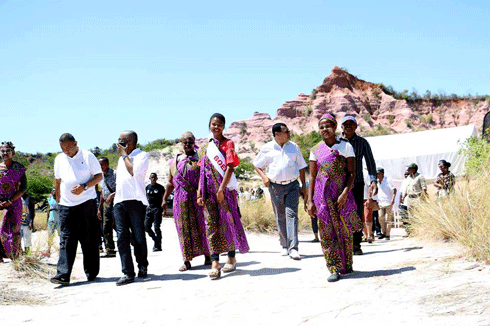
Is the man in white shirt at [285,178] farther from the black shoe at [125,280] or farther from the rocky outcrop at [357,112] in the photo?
the rocky outcrop at [357,112]

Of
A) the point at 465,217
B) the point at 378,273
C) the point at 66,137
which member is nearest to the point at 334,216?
the point at 378,273

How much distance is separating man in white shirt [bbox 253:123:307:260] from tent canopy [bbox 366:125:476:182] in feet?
52.1

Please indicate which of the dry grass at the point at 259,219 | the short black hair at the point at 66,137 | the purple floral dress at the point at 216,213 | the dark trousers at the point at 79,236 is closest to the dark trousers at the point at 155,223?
the dry grass at the point at 259,219

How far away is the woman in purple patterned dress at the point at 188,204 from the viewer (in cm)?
718

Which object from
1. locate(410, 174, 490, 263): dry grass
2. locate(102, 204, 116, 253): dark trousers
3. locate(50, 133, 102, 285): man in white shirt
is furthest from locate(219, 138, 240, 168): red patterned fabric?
locate(102, 204, 116, 253): dark trousers

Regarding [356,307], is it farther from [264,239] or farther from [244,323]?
[264,239]

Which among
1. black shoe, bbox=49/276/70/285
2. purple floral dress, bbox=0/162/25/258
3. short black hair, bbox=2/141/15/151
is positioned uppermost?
short black hair, bbox=2/141/15/151

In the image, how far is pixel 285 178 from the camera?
7.72 meters

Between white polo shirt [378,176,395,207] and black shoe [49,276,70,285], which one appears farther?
white polo shirt [378,176,395,207]

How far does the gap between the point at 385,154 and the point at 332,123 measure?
63.3ft

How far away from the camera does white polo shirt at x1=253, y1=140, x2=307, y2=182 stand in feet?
25.3

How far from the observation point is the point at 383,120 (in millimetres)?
97500

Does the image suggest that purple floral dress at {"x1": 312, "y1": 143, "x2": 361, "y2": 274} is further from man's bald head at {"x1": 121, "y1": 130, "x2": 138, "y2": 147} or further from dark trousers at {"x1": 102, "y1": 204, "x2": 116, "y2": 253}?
dark trousers at {"x1": 102, "y1": 204, "x2": 116, "y2": 253}

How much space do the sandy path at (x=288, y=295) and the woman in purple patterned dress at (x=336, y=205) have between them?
0.81 feet
